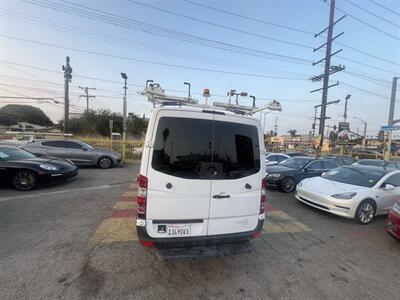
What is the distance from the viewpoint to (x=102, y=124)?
125 ft

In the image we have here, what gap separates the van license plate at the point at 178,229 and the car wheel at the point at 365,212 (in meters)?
4.56

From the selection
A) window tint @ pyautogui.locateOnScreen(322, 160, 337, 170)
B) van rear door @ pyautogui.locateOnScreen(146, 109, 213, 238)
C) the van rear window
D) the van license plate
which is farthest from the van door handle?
window tint @ pyautogui.locateOnScreen(322, 160, 337, 170)

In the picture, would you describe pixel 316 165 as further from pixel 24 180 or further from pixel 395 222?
pixel 24 180

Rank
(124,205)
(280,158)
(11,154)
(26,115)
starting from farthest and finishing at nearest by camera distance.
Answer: (26,115) → (280,158) → (11,154) → (124,205)

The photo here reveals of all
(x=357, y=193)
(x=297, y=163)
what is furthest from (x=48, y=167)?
(x=297, y=163)

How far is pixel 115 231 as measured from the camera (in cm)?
402

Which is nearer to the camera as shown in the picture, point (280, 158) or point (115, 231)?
point (115, 231)

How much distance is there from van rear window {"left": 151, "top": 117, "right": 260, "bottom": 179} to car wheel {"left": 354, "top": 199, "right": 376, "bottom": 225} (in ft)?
12.6

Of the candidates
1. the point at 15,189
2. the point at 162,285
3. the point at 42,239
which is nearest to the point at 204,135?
the point at 162,285

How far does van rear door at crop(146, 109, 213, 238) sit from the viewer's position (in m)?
2.55

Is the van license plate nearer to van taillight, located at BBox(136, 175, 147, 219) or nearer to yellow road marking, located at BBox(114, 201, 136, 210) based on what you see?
van taillight, located at BBox(136, 175, 147, 219)

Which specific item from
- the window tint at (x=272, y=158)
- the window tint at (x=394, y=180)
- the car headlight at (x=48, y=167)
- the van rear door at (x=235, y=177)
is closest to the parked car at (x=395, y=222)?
the window tint at (x=394, y=180)

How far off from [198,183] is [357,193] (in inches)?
179

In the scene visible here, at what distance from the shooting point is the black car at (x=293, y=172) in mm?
7863
